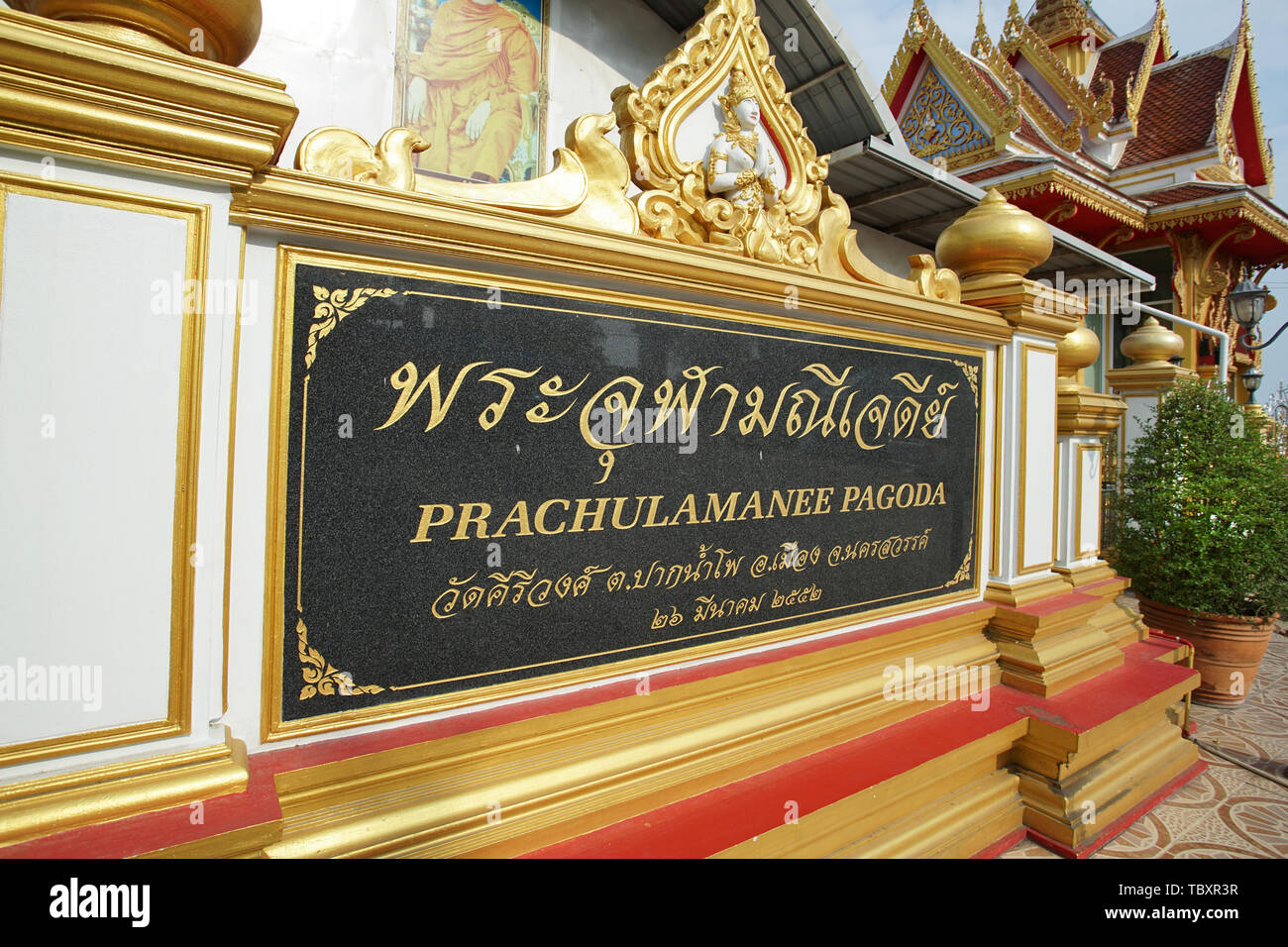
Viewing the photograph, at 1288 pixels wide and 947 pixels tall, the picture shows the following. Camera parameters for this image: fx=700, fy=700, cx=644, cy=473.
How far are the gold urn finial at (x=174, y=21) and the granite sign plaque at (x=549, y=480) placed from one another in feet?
1.68

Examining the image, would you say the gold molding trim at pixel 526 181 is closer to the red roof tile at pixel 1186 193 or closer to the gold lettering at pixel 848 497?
the gold lettering at pixel 848 497

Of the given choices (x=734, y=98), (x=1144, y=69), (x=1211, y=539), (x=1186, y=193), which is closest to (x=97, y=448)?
(x=734, y=98)

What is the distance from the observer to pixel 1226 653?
16.2ft

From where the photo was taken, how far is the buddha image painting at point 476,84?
12.5 feet

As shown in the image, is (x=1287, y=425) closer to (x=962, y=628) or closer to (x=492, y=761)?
(x=962, y=628)

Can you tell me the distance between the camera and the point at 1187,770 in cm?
375

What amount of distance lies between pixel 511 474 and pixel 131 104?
1233 mm

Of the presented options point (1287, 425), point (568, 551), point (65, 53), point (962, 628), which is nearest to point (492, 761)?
A: point (568, 551)

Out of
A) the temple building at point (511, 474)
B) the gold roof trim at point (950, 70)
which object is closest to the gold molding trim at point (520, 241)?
the temple building at point (511, 474)

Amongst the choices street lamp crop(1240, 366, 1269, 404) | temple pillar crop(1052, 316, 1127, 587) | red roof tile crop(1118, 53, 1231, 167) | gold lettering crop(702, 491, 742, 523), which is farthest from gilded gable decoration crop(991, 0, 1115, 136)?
gold lettering crop(702, 491, 742, 523)

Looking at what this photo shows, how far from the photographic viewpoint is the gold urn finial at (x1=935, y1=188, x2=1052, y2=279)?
3.55m

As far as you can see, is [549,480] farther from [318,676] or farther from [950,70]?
[950,70]

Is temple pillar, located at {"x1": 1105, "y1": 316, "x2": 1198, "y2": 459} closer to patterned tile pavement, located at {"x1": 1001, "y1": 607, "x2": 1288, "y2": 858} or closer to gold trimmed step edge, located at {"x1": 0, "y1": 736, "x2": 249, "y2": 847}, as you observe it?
patterned tile pavement, located at {"x1": 1001, "y1": 607, "x2": 1288, "y2": 858}
